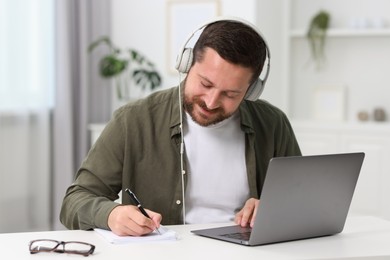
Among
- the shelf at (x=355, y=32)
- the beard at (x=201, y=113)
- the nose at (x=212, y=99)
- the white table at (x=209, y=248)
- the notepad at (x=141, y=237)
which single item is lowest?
the white table at (x=209, y=248)

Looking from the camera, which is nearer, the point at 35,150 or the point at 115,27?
the point at 35,150

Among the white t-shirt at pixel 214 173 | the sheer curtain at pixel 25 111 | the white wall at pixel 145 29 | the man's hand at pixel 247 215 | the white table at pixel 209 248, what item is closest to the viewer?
the white table at pixel 209 248

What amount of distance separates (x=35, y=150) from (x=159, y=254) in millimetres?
3205

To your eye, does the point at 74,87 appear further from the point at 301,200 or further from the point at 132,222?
the point at 301,200

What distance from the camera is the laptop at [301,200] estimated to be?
1714mm

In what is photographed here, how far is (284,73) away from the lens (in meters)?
4.86

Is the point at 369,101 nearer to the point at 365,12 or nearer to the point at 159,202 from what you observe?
the point at 365,12

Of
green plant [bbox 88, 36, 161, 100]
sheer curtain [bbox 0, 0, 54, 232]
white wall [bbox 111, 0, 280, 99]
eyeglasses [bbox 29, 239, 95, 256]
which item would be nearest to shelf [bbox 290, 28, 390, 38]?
white wall [bbox 111, 0, 280, 99]

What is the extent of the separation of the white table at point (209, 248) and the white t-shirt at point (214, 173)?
10.8 inches

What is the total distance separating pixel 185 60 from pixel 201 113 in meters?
0.17

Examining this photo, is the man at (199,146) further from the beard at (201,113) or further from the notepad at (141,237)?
the notepad at (141,237)

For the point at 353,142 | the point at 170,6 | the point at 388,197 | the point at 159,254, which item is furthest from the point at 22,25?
the point at 159,254

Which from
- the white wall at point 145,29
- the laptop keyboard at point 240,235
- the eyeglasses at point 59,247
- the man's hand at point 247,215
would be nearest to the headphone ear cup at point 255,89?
the man's hand at point 247,215

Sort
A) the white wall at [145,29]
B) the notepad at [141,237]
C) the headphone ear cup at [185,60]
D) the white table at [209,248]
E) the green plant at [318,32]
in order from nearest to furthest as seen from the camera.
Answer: the white table at [209,248] → the notepad at [141,237] → the headphone ear cup at [185,60] → the green plant at [318,32] → the white wall at [145,29]
